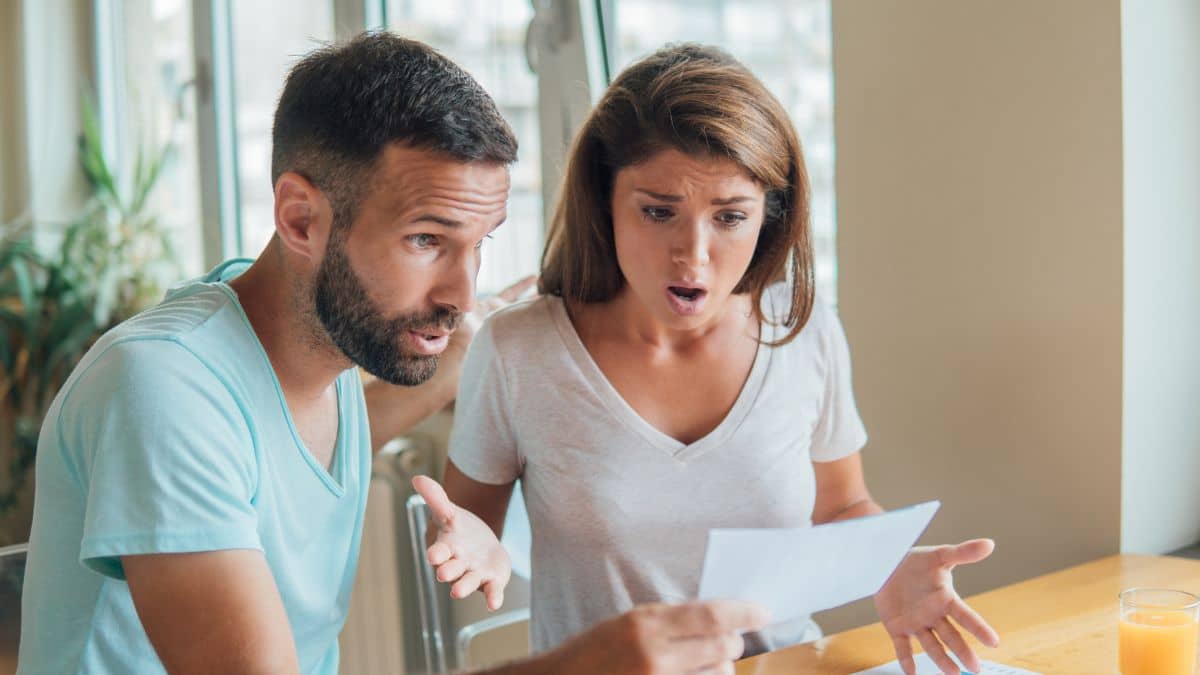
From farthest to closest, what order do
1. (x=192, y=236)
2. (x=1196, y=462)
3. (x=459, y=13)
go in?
(x=192, y=236) → (x=459, y=13) → (x=1196, y=462)

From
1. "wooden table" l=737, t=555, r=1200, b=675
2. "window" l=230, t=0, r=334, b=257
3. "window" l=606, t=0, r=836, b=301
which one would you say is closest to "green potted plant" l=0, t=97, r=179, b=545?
"window" l=230, t=0, r=334, b=257

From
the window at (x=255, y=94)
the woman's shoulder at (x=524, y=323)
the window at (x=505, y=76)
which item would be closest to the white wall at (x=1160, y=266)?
the woman's shoulder at (x=524, y=323)

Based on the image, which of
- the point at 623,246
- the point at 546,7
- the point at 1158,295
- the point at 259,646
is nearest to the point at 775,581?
the point at 259,646

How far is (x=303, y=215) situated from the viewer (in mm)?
1252

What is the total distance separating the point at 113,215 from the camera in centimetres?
387

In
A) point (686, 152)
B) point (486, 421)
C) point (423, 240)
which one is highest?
point (686, 152)

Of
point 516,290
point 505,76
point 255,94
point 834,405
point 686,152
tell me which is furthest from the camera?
point 255,94

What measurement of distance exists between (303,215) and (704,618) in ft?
2.04

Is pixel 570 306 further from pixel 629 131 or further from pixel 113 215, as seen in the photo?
pixel 113 215

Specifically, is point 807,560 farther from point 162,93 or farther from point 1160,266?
point 162,93

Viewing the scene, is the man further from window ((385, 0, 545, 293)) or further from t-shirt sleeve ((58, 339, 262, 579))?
window ((385, 0, 545, 293))

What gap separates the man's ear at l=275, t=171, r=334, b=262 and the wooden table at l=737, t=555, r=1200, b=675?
65 centimetres

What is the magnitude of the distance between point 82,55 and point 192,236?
84cm

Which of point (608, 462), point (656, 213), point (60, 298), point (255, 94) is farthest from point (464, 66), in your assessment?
point (60, 298)
